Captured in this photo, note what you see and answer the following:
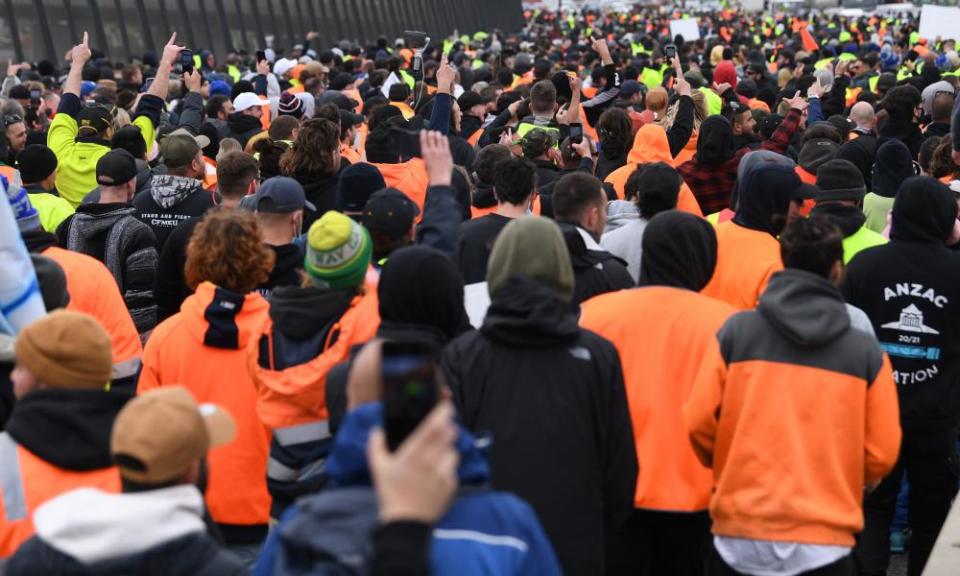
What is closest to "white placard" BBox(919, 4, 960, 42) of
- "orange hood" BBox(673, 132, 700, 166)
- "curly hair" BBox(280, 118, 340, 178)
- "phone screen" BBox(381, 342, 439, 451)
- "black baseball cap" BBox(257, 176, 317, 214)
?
"orange hood" BBox(673, 132, 700, 166)

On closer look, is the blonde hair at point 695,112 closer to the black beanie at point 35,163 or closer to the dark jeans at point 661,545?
the black beanie at point 35,163

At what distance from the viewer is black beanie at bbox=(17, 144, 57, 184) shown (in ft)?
23.8

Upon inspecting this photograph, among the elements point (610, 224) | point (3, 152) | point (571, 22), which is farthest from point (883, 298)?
point (571, 22)

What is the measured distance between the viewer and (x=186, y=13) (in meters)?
32.4

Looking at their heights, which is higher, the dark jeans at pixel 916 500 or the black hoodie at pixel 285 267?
the black hoodie at pixel 285 267

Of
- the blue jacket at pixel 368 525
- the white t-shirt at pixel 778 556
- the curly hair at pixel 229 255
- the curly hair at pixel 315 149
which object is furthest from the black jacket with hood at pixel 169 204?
the blue jacket at pixel 368 525

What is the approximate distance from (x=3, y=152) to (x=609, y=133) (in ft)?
13.3

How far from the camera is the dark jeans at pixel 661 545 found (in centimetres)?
444

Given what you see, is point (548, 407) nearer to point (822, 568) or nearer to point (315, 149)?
point (822, 568)

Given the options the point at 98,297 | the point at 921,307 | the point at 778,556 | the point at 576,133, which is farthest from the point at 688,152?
the point at 778,556

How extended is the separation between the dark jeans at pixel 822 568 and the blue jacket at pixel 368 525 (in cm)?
175

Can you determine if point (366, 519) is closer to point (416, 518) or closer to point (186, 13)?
point (416, 518)

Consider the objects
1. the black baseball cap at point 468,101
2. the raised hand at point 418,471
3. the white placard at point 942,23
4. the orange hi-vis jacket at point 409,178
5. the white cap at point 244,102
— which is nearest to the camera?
the raised hand at point 418,471

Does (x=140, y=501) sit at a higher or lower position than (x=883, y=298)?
higher
